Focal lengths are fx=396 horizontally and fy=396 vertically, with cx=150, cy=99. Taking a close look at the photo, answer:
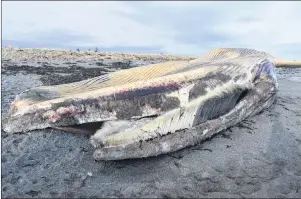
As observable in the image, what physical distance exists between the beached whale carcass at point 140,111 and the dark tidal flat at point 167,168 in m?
0.17

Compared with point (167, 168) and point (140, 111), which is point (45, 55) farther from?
point (167, 168)

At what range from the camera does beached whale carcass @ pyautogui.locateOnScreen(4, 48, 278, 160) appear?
194 inches

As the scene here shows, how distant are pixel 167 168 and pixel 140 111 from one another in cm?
82

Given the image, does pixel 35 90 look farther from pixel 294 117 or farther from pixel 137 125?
pixel 294 117

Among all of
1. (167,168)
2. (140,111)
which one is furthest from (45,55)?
(167,168)

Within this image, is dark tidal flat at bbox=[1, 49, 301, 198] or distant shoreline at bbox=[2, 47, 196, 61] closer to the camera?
dark tidal flat at bbox=[1, 49, 301, 198]

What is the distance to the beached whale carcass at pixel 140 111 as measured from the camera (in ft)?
16.2

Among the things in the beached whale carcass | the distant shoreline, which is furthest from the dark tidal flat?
the distant shoreline

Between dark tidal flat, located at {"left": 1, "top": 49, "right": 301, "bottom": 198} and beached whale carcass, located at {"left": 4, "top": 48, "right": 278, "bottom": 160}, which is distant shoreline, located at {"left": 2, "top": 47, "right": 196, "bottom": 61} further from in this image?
dark tidal flat, located at {"left": 1, "top": 49, "right": 301, "bottom": 198}

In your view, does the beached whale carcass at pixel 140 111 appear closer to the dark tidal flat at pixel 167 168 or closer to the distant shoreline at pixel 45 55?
the dark tidal flat at pixel 167 168

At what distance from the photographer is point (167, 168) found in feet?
16.0

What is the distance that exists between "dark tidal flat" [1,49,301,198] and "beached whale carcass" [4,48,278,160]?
17cm

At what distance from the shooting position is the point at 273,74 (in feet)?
23.0

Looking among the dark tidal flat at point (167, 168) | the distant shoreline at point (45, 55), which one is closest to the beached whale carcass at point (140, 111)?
the dark tidal flat at point (167, 168)
